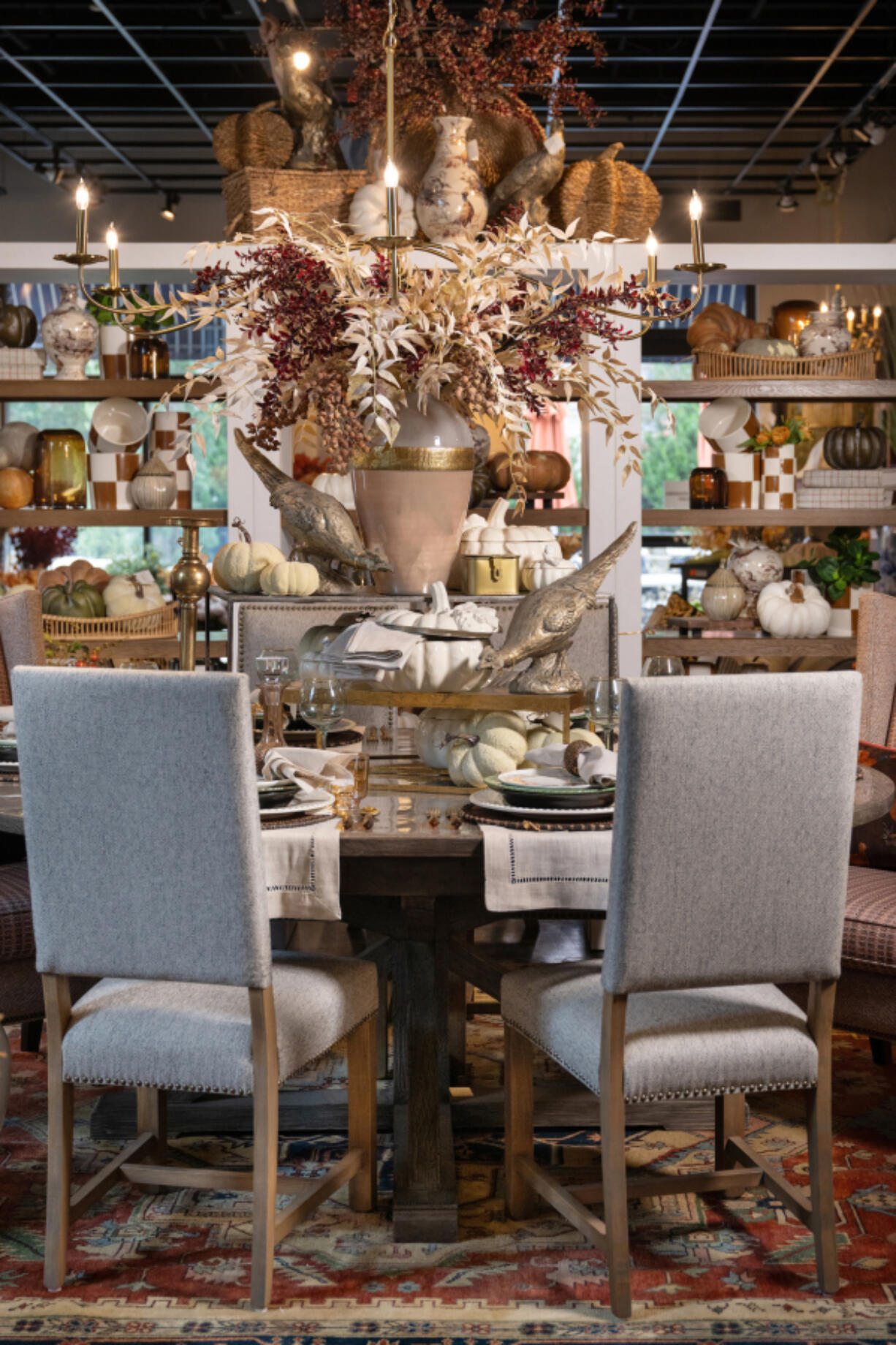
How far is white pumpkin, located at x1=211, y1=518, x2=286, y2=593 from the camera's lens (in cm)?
341

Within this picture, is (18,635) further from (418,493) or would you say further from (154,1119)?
(154,1119)

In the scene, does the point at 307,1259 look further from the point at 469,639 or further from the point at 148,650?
the point at 148,650

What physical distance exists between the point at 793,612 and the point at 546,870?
3.04 metres

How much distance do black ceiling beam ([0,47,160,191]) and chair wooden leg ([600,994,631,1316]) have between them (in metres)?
7.02

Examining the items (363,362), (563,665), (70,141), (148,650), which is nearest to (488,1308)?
(563,665)

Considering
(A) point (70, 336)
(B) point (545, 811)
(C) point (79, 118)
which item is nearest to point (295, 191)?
(A) point (70, 336)

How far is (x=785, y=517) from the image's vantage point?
4879mm

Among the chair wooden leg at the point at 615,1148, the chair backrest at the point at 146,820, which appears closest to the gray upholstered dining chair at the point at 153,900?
the chair backrest at the point at 146,820

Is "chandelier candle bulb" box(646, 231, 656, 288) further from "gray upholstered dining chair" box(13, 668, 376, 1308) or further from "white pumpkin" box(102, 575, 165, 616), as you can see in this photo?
"white pumpkin" box(102, 575, 165, 616)

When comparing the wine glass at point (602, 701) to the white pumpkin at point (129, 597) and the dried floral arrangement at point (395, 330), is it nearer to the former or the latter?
the dried floral arrangement at point (395, 330)

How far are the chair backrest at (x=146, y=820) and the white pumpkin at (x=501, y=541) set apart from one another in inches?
61.5

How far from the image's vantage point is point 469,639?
241 cm

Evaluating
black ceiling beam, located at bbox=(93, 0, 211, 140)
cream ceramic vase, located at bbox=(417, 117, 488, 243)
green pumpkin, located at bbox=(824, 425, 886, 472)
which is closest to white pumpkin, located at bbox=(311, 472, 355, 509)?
cream ceramic vase, located at bbox=(417, 117, 488, 243)

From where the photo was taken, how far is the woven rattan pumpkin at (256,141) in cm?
416
